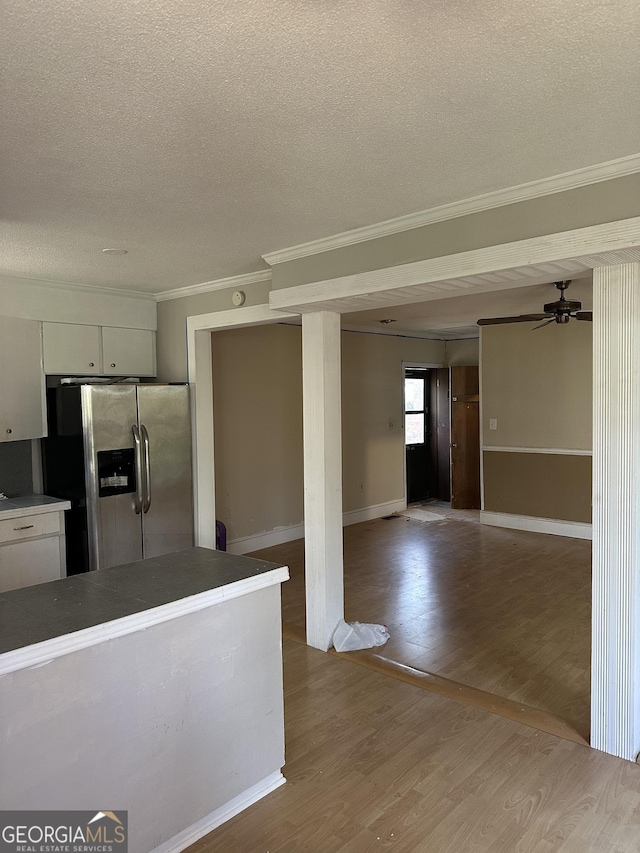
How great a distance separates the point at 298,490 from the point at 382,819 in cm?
433

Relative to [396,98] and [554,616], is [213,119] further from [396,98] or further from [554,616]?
[554,616]

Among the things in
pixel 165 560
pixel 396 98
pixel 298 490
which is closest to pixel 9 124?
pixel 396 98

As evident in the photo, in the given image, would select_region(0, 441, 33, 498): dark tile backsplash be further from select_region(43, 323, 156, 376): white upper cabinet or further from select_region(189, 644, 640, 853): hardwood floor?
select_region(189, 644, 640, 853): hardwood floor

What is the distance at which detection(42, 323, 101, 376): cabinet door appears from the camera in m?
4.37

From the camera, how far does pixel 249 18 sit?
138 centimetres

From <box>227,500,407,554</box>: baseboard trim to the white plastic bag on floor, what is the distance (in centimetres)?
186

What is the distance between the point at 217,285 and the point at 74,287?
3.47 feet

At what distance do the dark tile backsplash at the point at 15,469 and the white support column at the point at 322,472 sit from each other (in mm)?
2290

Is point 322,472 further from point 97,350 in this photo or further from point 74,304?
point 74,304

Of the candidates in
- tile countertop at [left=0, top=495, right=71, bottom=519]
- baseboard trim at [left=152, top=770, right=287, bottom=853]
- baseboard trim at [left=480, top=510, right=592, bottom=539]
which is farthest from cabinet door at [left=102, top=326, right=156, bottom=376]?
baseboard trim at [left=480, top=510, right=592, bottom=539]

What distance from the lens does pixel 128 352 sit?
15.9ft

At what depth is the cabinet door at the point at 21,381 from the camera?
13.6 ft

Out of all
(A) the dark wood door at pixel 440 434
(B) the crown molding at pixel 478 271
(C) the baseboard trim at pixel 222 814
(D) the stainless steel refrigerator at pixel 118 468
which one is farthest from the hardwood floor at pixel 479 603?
(B) the crown molding at pixel 478 271

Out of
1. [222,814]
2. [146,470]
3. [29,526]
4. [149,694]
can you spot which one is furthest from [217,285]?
[222,814]
